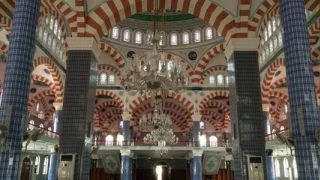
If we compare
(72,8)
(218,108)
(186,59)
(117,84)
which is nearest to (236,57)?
(72,8)

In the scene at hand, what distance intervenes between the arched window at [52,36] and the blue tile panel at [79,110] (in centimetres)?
512

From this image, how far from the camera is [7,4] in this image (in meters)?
10.3

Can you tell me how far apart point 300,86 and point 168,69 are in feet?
9.64

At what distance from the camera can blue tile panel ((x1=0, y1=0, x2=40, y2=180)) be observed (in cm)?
530

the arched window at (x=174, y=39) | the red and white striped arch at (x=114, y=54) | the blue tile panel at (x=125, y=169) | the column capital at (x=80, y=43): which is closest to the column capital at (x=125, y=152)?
the blue tile panel at (x=125, y=169)

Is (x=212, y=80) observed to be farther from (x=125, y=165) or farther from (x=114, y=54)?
(x=125, y=165)

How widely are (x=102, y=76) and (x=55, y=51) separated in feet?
12.5

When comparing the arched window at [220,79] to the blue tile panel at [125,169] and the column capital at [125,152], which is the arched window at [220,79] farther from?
the blue tile panel at [125,169]

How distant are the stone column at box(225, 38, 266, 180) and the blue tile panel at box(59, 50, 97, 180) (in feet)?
12.5

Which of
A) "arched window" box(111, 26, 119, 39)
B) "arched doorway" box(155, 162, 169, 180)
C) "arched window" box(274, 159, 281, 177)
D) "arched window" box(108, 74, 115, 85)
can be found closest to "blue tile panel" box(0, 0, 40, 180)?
"arched window" box(111, 26, 119, 39)

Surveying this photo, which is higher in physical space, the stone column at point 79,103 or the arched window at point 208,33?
the arched window at point 208,33

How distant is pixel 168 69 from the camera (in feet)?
24.6

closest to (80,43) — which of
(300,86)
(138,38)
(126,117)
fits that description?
(300,86)

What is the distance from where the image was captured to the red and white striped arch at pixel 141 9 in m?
8.84
